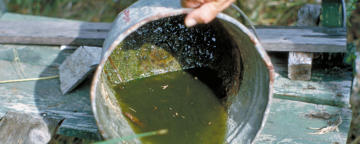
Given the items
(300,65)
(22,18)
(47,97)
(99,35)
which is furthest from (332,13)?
(22,18)

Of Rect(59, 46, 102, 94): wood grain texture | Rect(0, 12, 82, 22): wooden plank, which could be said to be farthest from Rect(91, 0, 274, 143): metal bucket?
Rect(0, 12, 82, 22): wooden plank

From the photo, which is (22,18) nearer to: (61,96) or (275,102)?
(61,96)

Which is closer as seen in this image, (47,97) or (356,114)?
(47,97)

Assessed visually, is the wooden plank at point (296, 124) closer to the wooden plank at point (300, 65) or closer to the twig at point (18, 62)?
the wooden plank at point (300, 65)

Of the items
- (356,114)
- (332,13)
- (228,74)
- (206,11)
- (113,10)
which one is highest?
(206,11)

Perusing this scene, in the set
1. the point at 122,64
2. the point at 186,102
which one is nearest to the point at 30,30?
the point at 122,64

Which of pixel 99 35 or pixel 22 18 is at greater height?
pixel 99 35

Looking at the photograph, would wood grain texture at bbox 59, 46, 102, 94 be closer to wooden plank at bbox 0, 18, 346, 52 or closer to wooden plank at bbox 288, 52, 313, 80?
wooden plank at bbox 0, 18, 346, 52

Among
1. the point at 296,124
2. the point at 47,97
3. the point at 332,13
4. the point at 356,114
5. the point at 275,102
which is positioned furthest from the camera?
the point at 356,114
